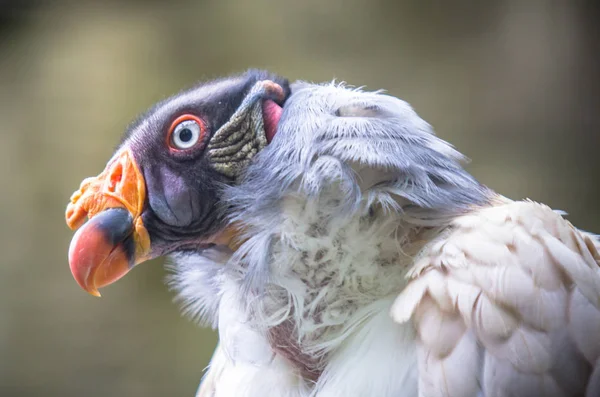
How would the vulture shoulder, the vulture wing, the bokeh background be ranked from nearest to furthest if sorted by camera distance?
1. the vulture shoulder
2. the vulture wing
3. the bokeh background

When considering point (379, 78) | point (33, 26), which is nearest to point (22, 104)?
point (33, 26)

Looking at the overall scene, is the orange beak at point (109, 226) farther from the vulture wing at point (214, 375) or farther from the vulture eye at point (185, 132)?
the vulture wing at point (214, 375)

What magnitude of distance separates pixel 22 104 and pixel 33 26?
45 centimetres

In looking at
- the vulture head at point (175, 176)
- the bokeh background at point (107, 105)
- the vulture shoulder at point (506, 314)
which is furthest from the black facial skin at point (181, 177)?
the bokeh background at point (107, 105)

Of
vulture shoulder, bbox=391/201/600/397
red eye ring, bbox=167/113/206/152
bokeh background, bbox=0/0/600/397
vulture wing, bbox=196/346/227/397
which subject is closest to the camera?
vulture shoulder, bbox=391/201/600/397

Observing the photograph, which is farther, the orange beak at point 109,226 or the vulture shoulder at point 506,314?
the orange beak at point 109,226

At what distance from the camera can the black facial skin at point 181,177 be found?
1228 millimetres

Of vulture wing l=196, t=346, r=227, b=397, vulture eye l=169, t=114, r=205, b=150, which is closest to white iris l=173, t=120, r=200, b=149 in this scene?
vulture eye l=169, t=114, r=205, b=150

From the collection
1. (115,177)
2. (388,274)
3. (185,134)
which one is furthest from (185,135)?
(388,274)

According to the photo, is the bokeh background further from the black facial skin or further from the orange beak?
the orange beak

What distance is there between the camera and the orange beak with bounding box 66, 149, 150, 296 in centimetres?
114

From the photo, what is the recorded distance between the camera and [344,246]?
1.12 metres

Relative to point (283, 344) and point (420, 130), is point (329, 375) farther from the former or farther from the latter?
point (420, 130)

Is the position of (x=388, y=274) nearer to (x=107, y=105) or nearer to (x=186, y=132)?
(x=186, y=132)
